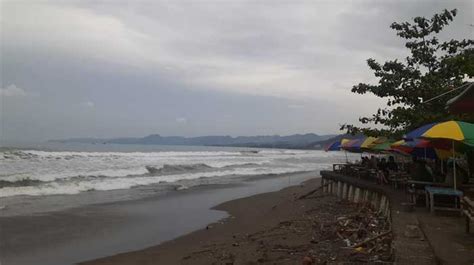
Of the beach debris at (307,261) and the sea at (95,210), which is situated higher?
the beach debris at (307,261)

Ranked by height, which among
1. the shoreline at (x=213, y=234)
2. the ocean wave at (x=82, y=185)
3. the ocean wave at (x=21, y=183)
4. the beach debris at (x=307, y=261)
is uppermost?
the ocean wave at (x=21, y=183)

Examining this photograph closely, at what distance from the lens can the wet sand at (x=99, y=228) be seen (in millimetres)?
9766

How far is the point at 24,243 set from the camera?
10.4 meters

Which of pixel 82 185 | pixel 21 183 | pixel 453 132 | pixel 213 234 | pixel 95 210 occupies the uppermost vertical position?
pixel 453 132

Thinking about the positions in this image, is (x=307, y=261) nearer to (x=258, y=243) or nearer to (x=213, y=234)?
(x=258, y=243)

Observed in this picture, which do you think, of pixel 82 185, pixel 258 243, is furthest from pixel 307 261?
pixel 82 185

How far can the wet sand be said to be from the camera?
977 cm

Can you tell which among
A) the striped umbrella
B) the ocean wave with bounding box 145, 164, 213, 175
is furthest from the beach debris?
the ocean wave with bounding box 145, 164, 213, 175

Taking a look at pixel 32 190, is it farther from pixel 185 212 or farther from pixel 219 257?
pixel 219 257

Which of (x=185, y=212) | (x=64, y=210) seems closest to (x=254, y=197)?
(x=185, y=212)

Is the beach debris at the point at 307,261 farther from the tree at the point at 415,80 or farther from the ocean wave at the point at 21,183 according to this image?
the ocean wave at the point at 21,183

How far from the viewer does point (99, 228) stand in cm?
1252

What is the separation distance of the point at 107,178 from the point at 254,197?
34.0ft

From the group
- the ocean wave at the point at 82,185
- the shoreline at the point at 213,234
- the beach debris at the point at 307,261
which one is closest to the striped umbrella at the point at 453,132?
the beach debris at the point at 307,261
